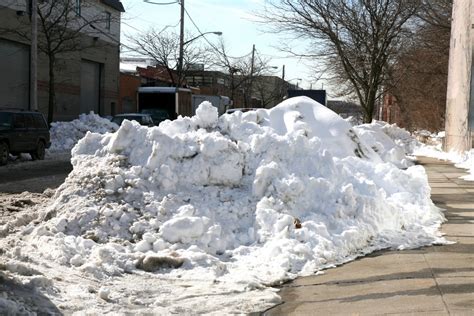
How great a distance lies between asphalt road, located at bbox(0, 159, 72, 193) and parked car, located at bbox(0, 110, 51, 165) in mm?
490

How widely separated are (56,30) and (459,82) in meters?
20.9

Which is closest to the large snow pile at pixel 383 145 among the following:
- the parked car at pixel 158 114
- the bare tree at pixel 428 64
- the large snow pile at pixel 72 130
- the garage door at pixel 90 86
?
the bare tree at pixel 428 64

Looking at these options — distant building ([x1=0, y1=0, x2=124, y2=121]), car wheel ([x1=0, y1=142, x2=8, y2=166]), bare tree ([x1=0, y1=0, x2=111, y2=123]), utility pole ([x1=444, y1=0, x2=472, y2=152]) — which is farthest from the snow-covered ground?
distant building ([x1=0, y1=0, x2=124, y2=121])

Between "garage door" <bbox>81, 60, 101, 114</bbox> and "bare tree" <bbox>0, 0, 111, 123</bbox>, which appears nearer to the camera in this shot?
"bare tree" <bbox>0, 0, 111, 123</bbox>

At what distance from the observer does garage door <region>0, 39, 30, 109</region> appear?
32500mm

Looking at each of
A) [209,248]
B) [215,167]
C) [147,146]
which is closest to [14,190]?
[147,146]

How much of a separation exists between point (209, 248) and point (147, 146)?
2.12m

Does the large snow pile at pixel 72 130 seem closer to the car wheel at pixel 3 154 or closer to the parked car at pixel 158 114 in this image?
the parked car at pixel 158 114

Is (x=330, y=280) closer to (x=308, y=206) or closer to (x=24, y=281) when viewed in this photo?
(x=308, y=206)

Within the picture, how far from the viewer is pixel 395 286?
613 centimetres

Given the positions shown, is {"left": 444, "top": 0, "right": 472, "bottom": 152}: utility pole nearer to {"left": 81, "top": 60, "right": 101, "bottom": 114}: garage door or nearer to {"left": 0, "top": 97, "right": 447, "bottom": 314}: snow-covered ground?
{"left": 0, "top": 97, "right": 447, "bottom": 314}: snow-covered ground

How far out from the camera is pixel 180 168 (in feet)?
27.1

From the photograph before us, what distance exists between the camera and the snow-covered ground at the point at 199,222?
5938 millimetres

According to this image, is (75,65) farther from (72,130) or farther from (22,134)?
(22,134)
